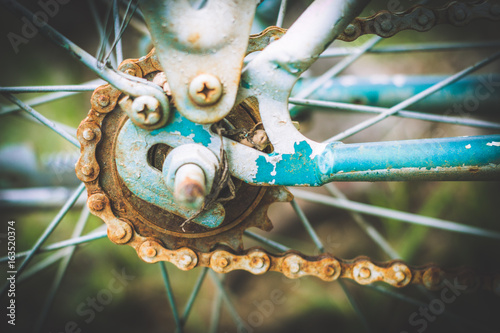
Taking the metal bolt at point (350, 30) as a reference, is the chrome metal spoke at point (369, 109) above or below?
below

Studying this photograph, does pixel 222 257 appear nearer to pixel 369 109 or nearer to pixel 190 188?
pixel 190 188

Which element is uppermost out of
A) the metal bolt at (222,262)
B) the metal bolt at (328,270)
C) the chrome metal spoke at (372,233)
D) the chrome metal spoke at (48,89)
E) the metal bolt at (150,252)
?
the chrome metal spoke at (48,89)

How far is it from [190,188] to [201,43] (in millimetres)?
239

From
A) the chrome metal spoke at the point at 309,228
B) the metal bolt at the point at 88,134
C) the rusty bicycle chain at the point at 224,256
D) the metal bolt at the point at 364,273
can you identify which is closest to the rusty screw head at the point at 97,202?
the rusty bicycle chain at the point at 224,256

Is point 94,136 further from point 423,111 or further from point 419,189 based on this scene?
point 419,189

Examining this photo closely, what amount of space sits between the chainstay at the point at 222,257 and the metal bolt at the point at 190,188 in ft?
0.74

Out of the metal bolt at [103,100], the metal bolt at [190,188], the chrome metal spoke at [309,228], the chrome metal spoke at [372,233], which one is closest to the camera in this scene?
the metal bolt at [190,188]

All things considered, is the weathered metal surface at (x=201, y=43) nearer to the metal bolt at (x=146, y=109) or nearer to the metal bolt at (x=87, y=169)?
the metal bolt at (x=146, y=109)

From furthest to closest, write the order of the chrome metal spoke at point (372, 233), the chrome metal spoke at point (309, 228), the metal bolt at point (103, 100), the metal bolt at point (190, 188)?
the chrome metal spoke at point (372, 233)
the chrome metal spoke at point (309, 228)
the metal bolt at point (103, 100)
the metal bolt at point (190, 188)

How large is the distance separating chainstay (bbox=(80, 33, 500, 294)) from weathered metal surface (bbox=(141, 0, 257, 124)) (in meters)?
0.12

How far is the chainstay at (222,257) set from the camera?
672 millimetres

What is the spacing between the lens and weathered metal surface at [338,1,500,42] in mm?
740

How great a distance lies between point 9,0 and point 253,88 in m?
0.42

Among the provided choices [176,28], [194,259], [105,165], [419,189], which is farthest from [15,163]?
[419,189]
